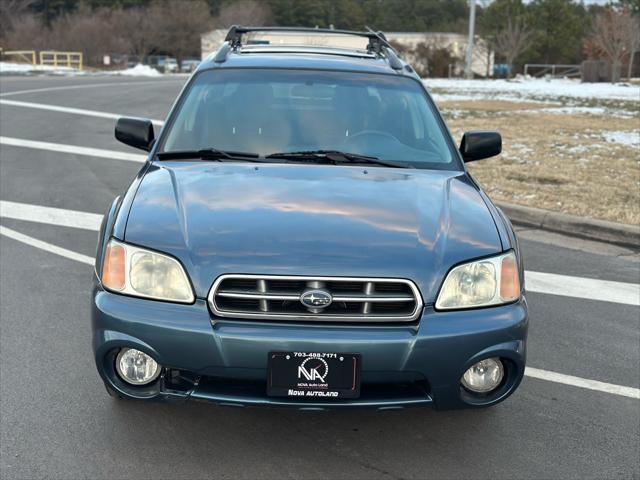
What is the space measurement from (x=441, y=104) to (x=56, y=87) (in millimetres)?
11766

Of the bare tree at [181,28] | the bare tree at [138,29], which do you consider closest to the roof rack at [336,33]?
the bare tree at [138,29]

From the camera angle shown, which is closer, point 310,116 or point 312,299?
point 312,299

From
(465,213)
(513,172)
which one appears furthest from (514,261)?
(513,172)

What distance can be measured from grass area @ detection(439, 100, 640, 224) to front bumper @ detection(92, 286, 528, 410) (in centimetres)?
512

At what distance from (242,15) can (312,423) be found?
95.1 metres

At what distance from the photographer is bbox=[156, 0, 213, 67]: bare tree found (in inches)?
3258

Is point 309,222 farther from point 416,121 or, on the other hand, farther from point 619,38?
point 619,38

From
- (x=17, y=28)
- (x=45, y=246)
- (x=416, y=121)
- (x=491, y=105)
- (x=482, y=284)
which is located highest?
(x=17, y=28)

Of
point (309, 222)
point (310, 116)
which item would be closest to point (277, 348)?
point (309, 222)

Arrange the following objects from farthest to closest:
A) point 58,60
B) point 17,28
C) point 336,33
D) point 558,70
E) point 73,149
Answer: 1. point 558,70
2. point 17,28
3. point 58,60
4. point 73,149
5. point 336,33

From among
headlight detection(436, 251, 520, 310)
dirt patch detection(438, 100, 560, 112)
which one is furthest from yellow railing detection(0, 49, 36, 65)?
headlight detection(436, 251, 520, 310)

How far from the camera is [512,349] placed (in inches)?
115

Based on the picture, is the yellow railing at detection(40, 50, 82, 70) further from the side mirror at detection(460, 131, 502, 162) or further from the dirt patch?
the side mirror at detection(460, 131, 502, 162)

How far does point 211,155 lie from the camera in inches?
154
